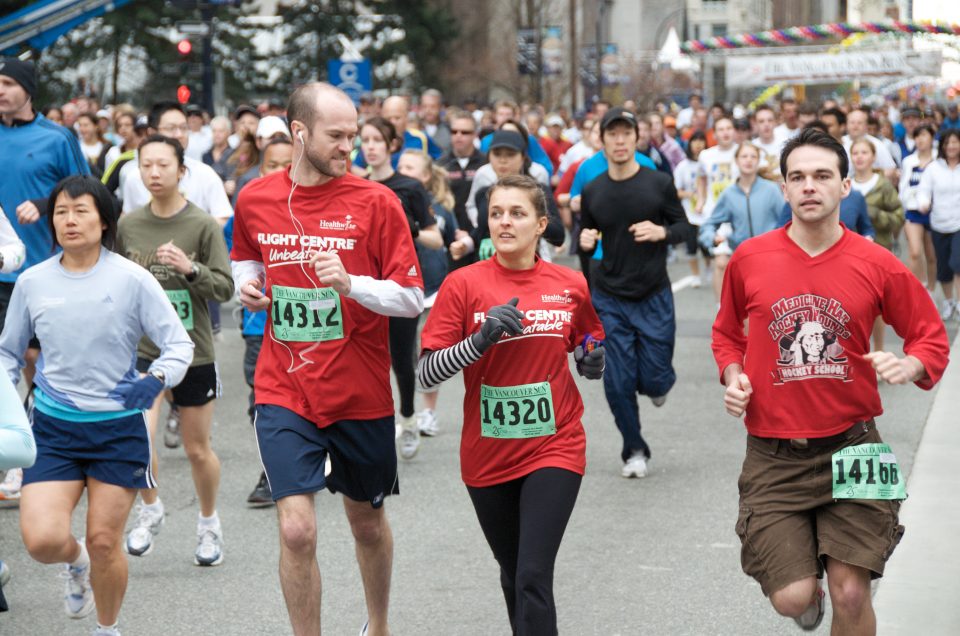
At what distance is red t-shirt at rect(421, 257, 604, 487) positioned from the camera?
16.1ft

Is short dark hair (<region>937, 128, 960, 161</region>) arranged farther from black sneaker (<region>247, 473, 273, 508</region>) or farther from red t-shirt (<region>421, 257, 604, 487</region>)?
red t-shirt (<region>421, 257, 604, 487</region>)

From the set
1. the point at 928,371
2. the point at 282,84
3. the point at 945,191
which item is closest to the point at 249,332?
the point at 928,371

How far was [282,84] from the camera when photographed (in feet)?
165

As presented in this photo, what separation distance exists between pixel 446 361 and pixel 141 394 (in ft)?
3.69

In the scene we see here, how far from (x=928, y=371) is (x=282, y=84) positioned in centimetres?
4712

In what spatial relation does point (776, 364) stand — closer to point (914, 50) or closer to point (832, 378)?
point (832, 378)

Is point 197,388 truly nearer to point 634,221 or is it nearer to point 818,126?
point 634,221

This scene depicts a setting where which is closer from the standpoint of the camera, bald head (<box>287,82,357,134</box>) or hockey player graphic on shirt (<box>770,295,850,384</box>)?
hockey player graphic on shirt (<box>770,295,850,384</box>)

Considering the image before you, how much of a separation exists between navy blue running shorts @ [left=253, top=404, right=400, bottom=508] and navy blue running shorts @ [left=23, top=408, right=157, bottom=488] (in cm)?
53

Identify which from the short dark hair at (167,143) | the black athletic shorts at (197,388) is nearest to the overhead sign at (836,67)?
the short dark hair at (167,143)

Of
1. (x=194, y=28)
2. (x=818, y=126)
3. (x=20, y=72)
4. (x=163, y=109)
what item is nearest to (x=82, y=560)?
(x=20, y=72)

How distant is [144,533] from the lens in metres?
6.57

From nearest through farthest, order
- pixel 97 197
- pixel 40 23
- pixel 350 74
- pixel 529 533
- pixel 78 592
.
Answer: pixel 529 533 < pixel 97 197 < pixel 78 592 < pixel 40 23 < pixel 350 74

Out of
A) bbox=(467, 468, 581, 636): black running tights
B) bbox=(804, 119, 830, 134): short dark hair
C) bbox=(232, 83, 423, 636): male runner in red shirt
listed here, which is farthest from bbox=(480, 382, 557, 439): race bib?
bbox=(804, 119, 830, 134): short dark hair
